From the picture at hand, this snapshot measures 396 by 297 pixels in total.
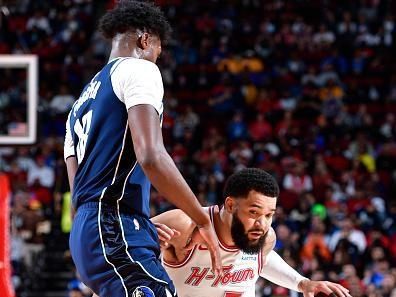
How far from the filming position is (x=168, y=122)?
1606cm

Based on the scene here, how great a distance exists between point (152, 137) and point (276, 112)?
13204 millimetres

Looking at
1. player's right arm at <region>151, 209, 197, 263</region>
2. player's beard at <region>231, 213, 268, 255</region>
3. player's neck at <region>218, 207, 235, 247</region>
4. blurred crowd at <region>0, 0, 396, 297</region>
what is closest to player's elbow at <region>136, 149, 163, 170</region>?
player's right arm at <region>151, 209, 197, 263</region>

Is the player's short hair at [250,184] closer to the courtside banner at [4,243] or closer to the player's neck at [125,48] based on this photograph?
the player's neck at [125,48]

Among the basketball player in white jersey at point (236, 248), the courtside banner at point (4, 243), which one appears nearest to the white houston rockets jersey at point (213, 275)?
the basketball player in white jersey at point (236, 248)

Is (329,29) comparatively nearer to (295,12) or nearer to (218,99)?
(295,12)

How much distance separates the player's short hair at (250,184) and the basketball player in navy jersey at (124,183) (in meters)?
1.09

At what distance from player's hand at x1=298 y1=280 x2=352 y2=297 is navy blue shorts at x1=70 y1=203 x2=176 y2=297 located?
56.3 inches

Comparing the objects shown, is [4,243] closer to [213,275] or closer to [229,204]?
[213,275]

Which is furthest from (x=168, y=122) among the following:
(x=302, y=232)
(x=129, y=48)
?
(x=129, y=48)

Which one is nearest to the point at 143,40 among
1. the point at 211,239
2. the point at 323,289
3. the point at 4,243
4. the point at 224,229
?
the point at 211,239

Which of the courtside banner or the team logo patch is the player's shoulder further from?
the courtside banner

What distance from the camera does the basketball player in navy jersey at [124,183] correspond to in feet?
10.3

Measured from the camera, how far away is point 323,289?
14.9ft

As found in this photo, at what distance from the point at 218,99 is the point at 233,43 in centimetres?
226
